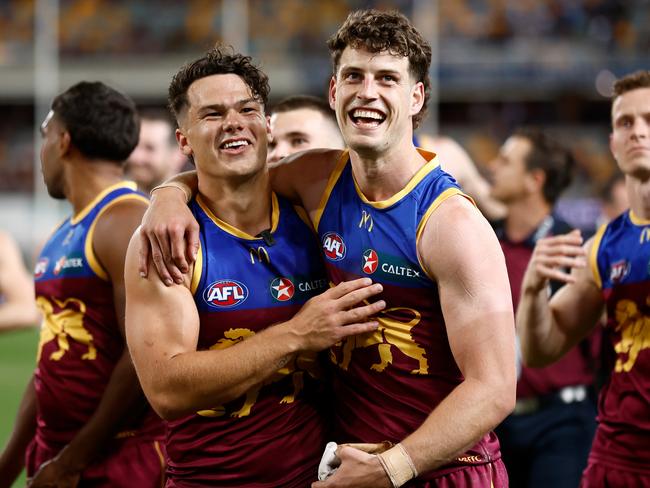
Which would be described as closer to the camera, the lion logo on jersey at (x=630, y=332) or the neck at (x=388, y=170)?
the neck at (x=388, y=170)

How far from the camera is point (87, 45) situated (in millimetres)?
23625

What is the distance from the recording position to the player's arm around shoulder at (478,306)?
291 cm

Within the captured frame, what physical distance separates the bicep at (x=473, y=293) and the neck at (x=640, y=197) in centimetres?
137

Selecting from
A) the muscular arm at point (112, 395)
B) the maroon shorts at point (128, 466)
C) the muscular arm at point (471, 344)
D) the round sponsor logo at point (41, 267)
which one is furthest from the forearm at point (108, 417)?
the muscular arm at point (471, 344)

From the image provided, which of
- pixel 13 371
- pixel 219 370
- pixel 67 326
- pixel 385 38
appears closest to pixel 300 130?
pixel 67 326

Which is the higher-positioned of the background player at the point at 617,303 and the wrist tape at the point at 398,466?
the background player at the point at 617,303

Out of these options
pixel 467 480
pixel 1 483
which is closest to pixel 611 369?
pixel 467 480

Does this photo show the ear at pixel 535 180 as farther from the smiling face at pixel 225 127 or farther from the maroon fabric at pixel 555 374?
the smiling face at pixel 225 127

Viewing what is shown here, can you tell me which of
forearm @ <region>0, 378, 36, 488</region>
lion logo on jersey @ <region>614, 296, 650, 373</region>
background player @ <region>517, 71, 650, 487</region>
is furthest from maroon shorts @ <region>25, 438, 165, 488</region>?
lion logo on jersey @ <region>614, 296, 650, 373</region>

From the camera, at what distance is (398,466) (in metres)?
2.90

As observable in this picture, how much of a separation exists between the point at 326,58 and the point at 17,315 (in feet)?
53.2

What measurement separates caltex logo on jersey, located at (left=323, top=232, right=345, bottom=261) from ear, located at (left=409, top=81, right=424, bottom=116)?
49 cm

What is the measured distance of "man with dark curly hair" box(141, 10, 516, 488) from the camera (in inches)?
115

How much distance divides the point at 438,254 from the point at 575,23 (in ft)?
63.5
